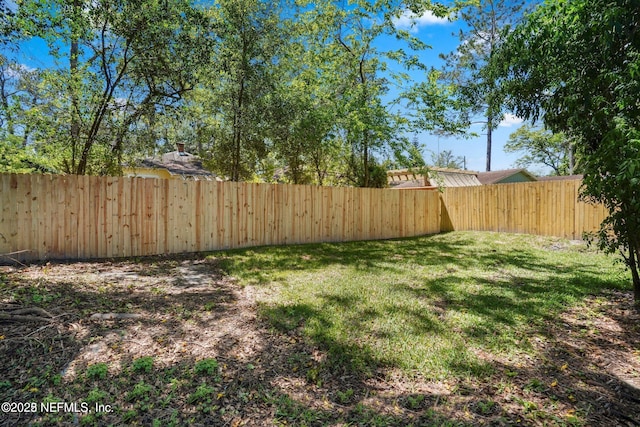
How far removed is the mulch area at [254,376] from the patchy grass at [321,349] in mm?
10

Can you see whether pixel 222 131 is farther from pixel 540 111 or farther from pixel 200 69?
pixel 540 111

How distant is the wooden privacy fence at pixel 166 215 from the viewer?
15.3ft

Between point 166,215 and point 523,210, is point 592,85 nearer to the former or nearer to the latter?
point 166,215

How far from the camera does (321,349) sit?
7.89 feet

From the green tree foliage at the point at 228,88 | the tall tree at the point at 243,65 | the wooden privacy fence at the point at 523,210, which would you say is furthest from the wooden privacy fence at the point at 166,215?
the wooden privacy fence at the point at 523,210

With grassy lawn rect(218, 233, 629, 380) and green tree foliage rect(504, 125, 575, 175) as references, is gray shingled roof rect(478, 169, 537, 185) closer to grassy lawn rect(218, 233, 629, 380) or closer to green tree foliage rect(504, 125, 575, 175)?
green tree foliage rect(504, 125, 575, 175)

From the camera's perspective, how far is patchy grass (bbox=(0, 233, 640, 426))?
1771mm

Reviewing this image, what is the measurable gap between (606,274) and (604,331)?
218 cm

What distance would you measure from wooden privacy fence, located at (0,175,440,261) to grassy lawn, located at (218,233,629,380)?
0.72 m

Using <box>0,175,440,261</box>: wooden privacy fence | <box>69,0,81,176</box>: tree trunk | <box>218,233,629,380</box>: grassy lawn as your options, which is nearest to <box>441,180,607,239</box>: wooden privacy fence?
<box>218,233,629,380</box>: grassy lawn

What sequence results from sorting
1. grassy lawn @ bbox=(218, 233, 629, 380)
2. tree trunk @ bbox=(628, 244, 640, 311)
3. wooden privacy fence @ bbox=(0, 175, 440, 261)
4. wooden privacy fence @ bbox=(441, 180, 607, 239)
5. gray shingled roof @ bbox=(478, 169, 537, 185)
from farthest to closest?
gray shingled roof @ bbox=(478, 169, 537, 185) → wooden privacy fence @ bbox=(441, 180, 607, 239) → wooden privacy fence @ bbox=(0, 175, 440, 261) → tree trunk @ bbox=(628, 244, 640, 311) → grassy lawn @ bbox=(218, 233, 629, 380)

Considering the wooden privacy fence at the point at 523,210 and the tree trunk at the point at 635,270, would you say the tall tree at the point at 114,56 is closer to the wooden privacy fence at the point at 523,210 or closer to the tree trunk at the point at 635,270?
the tree trunk at the point at 635,270

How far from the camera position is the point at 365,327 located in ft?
9.06

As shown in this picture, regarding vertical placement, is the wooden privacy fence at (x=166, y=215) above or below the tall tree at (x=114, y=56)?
below
